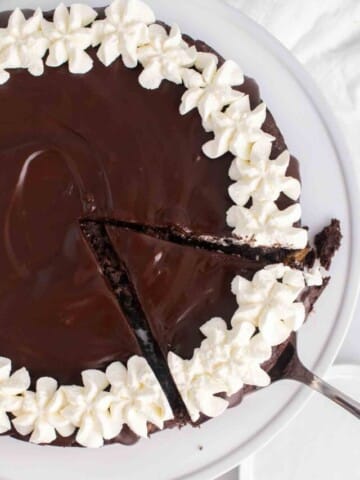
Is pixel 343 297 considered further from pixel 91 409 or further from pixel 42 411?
pixel 42 411

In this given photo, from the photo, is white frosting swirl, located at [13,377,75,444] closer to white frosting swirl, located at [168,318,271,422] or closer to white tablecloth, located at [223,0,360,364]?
white frosting swirl, located at [168,318,271,422]

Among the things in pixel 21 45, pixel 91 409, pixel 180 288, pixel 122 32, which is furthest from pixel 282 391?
pixel 21 45

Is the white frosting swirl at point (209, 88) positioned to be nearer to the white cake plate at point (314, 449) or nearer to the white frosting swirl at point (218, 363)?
the white frosting swirl at point (218, 363)

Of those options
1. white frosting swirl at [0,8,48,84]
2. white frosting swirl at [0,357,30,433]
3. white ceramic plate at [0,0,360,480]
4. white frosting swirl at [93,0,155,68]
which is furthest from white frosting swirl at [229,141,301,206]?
white frosting swirl at [0,357,30,433]

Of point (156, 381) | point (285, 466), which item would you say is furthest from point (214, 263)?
point (285, 466)

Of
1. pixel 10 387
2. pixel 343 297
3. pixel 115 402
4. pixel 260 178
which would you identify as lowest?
pixel 10 387
